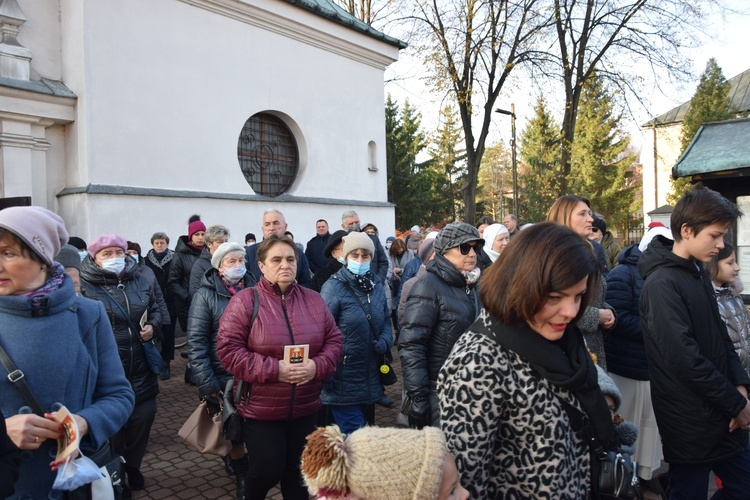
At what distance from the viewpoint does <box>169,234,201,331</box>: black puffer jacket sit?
737 cm

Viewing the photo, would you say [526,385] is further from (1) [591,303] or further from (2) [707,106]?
(2) [707,106]

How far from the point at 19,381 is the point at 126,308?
2412mm

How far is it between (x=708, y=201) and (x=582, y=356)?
1770 mm

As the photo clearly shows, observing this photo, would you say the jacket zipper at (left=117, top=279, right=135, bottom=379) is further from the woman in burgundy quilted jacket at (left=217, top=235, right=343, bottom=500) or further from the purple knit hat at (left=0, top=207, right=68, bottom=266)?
the purple knit hat at (left=0, top=207, right=68, bottom=266)

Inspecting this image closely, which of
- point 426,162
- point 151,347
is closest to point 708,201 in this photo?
point 151,347

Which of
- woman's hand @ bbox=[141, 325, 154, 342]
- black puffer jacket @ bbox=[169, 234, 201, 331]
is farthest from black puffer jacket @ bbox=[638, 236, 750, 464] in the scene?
black puffer jacket @ bbox=[169, 234, 201, 331]

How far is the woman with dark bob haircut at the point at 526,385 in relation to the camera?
5.53ft

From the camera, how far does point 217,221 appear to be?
11.6 metres

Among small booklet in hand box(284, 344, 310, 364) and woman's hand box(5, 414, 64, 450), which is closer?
woman's hand box(5, 414, 64, 450)

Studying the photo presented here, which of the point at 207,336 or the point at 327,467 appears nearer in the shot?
the point at 327,467

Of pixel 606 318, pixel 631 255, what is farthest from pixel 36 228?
pixel 631 255

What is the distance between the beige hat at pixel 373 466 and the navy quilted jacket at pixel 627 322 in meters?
3.02

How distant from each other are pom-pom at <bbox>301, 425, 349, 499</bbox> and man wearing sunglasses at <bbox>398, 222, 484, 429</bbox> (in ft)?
6.59

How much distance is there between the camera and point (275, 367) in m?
3.30
